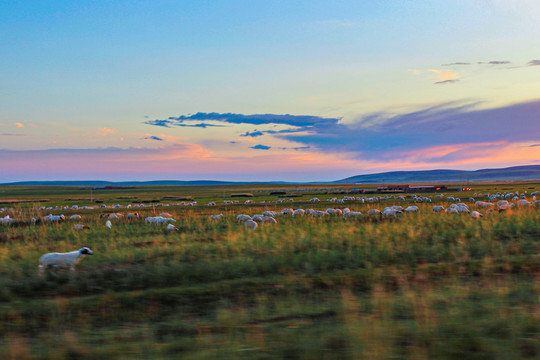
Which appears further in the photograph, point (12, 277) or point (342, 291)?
point (12, 277)

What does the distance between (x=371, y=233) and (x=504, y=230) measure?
524 cm

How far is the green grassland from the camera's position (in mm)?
5059

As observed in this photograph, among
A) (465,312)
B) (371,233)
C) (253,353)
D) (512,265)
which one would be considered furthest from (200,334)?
(371,233)

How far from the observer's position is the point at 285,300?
741cm

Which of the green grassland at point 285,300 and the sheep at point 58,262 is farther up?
the sheep at point 58,262

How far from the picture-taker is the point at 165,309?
23.7 feet

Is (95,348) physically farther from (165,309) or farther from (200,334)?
(165,309)

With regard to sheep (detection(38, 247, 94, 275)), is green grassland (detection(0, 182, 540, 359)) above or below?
below

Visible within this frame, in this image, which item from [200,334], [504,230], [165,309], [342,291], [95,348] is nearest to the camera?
[95,348]

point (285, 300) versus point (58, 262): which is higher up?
point (58, 262)

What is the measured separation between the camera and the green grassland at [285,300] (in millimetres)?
5059

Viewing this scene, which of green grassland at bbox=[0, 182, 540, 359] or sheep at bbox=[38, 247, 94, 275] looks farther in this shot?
sheep at bbox=[38, 247, 94, 275]

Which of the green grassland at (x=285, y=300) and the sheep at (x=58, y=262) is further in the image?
the sheep at (x=58, y=262)

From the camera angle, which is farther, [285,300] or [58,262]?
[58,262]
